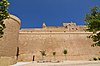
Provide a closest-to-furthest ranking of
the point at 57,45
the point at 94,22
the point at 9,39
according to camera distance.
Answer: the point at 94,22 < the point at 9,39 < the point at 57,45

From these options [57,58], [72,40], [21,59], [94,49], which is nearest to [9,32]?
[21,59]

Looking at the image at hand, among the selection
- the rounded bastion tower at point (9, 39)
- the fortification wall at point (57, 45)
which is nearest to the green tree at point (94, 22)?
the rounded bastion tower at point (9, 39)

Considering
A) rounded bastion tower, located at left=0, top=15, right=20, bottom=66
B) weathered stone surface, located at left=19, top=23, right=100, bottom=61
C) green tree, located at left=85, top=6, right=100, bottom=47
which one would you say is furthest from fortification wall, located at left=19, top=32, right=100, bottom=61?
green tree, located at left=85, top=6, right=100, bottom=47

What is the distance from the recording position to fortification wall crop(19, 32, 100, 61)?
3312 cm

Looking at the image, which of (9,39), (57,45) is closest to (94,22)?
(9,39)

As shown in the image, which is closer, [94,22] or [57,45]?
[94,22]

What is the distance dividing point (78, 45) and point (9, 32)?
562 inches

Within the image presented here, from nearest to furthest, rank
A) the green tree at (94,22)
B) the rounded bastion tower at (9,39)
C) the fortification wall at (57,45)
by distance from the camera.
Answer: the green tree at (94,22)
the rounded bastion tower at (9,39)
the fortification wall at (57,45)

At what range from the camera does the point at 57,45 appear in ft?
112

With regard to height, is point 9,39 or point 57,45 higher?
point 9,39

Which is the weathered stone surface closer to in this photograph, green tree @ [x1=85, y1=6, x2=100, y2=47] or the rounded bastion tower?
the rounded bastion tower

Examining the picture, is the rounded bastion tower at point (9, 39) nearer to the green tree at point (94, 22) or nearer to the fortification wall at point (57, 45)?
the fortification wall at point (57, 45)

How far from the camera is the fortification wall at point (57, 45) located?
1304 inches

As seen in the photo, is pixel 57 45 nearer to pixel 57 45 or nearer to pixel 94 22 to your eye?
pixel 57 45
